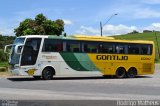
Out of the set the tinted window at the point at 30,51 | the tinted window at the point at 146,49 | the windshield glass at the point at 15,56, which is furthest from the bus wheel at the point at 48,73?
the tinted window at the point at 146,49

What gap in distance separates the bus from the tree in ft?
Answer: 86.9

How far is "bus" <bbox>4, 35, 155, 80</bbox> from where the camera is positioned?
28438 millimetres

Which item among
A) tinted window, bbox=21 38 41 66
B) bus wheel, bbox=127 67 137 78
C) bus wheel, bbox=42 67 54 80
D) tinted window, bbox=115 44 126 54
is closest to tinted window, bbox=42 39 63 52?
tinted window, bbox=21 38 41 66

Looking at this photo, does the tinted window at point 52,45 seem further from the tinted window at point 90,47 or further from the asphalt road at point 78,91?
the asphalt road at point 78,91

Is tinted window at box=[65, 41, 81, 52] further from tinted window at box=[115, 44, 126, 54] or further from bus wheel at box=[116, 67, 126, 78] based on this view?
bus wheel at box=[116, 67, 126, 78]

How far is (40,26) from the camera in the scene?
5938cm

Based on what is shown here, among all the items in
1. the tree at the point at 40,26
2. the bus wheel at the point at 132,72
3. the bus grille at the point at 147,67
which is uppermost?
the tree at the point at 40,26

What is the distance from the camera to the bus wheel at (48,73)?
29150 mm

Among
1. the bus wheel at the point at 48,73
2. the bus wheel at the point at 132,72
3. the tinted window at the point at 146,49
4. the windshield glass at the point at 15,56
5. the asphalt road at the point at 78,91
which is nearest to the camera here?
the asphalt road at the point at 78,91

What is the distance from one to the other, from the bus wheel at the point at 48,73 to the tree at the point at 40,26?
28.8 metres

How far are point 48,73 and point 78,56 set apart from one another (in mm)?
2470

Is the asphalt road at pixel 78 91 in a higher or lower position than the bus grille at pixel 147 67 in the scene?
lower

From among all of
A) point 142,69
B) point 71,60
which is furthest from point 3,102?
point 142,69

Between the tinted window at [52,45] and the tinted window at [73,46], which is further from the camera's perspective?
the tinted window at [73,46]
